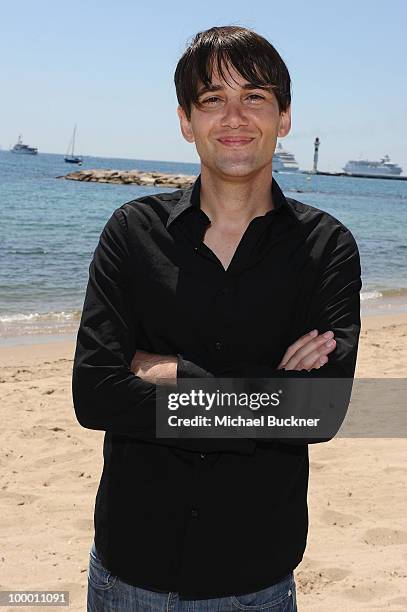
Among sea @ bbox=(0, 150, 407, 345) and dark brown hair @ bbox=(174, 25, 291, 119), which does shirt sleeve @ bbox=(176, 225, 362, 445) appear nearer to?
dark brown hair @ bbox=(174, 25, 291, 119)

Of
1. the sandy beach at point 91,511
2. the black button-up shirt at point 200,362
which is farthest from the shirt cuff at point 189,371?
the sandy beach at point 91,511

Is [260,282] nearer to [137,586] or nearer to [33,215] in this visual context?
[137,586]

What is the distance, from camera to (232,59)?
2.24 metres

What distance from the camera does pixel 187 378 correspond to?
2.14m

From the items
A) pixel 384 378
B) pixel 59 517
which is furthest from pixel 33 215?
pixel 59 517

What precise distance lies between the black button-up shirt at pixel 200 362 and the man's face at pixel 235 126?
0.15 metres

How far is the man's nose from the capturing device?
2240 millimetres

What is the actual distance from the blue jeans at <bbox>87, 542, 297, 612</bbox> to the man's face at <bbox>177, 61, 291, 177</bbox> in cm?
127

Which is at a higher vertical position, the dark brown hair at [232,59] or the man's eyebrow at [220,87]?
the dark brown hair at [232,59]

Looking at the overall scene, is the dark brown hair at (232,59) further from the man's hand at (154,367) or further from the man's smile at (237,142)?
the man's hand at (154,367)

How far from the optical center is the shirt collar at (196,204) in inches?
90.1

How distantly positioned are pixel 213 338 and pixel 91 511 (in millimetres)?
3288

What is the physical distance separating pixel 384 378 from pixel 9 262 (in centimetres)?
1306

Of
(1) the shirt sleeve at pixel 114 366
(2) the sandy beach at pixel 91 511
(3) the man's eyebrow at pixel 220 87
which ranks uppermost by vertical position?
(3) the man's eyebrow at pixel 220 87
